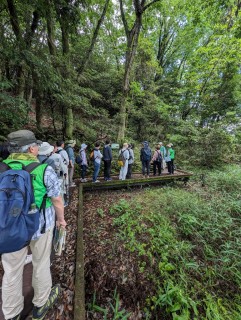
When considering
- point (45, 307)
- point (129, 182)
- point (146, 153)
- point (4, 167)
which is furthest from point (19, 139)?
point (146, 153)

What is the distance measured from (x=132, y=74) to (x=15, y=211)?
13839 mm

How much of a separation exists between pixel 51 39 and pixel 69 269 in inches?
382

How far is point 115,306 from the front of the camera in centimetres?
268

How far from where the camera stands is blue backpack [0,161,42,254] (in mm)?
1504

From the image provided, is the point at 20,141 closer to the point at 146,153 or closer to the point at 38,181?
the point at 38,181

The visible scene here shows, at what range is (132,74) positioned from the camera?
13.0 metres

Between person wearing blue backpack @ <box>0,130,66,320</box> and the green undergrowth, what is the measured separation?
208cm

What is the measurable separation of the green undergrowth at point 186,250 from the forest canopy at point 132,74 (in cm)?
496

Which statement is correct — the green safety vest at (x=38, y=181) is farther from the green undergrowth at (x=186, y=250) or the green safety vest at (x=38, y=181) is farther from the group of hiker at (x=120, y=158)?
the group of hiker at (x=120, y=158)

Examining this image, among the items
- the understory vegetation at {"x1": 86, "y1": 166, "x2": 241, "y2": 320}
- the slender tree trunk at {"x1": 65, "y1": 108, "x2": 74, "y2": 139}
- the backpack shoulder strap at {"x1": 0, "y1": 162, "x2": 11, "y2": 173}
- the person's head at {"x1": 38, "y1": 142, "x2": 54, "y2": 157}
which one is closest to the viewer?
the backpack shoulder strap at {"x1": 0, "y1": 162, "x2": 11, "y2": 173}

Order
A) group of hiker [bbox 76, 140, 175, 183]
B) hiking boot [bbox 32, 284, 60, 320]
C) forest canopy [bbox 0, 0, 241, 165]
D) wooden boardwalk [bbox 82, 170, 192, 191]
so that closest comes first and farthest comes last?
hiking boot [bbox 32, 284, 60, 320]
group of hiker [bbox 76, 140, 175, 183]
wooden boardwalk [bbox 82, 170, 192, 191]
forest canopy [bbox 0, 0, 241, 165]

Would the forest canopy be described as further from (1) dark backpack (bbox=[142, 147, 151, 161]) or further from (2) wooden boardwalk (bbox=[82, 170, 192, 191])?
(2) wooden boardwalk (bbox=[82, 170, 192, 191])

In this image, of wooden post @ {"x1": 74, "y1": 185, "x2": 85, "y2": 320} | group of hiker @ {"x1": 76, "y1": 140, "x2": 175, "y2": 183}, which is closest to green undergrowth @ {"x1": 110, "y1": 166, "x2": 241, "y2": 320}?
wooden post @ {"x1": 74, "y1": 185, "x2": 85, "y2": 320}

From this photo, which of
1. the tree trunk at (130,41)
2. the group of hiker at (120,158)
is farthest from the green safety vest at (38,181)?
the tree trunk at (130,41)
